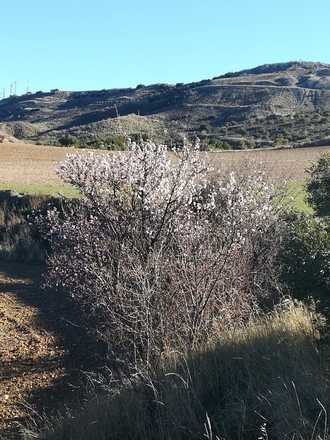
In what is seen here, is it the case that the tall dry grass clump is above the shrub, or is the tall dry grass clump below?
below

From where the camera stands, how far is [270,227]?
10.9 m

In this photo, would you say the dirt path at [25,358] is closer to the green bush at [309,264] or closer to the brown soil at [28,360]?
the brown soil at [28,360]

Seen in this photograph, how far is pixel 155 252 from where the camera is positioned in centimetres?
851

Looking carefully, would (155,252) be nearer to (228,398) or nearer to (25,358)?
(228,398)

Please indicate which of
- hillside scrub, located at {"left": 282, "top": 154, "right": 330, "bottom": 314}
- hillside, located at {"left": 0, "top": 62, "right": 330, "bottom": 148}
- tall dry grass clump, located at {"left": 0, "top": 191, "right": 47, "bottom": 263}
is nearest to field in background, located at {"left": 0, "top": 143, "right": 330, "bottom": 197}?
tall dry grass clump, located at {"left": 0, "top": 191, "right": 47, "bottom": 263}

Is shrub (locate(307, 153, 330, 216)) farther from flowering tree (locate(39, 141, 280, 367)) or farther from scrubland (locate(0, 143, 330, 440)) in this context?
flowering tree (locate(39, 141, 280, 367))

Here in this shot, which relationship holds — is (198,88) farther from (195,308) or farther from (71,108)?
(195,308)

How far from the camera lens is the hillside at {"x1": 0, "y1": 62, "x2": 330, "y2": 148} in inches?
3290

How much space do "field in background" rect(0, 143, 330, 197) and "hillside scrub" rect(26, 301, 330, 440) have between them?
5991mm

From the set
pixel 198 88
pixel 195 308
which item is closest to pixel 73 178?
pixel 195 308

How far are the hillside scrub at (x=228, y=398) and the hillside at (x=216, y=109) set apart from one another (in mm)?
57535

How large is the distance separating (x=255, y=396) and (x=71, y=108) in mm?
137982

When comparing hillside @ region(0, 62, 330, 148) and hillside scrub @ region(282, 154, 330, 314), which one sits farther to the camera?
hillside @ region(0, 62, 330, 148)

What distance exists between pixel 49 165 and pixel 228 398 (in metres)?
39.9
